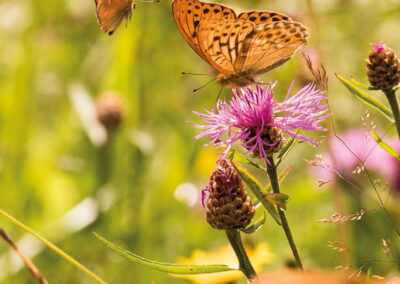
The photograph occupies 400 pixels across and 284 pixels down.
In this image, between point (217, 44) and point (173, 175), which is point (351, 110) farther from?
point (217, 44)

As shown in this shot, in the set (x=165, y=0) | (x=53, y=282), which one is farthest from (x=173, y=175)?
(x=165, y=0)

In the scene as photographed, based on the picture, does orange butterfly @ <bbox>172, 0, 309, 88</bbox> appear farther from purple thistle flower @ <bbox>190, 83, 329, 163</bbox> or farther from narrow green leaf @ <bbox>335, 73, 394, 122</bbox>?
narrow green leaf @ <bbox>335, 73, 394, 122</bbox>

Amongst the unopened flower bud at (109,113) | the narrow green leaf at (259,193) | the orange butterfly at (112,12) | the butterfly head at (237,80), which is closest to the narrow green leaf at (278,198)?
the narrow green leaf at (259,193)

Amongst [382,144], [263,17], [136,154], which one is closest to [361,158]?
[136,154]

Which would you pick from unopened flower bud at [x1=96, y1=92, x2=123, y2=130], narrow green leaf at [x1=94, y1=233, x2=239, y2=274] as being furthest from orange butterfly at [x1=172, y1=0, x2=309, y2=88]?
unopened flower bud at [x1=96, y1=92, x2=123, y2=130]

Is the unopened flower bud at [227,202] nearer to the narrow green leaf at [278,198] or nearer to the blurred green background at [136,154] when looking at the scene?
the narrow green leaf at [278,198]

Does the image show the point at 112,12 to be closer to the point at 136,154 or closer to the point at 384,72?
the point at 384,72
